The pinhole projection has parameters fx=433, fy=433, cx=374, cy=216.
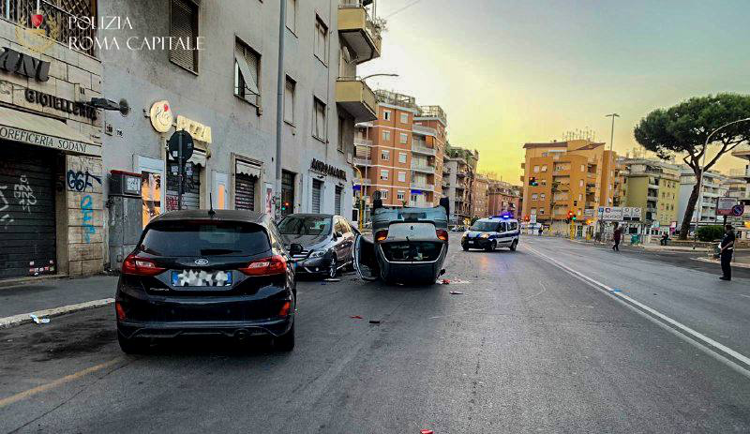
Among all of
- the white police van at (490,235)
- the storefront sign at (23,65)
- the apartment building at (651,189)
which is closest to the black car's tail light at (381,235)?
the storefront sign at (23,65)

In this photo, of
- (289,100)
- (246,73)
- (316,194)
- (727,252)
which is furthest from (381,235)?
(316,194)

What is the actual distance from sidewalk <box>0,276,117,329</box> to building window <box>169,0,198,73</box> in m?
6.41

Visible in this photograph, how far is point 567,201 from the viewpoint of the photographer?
92.1 meters

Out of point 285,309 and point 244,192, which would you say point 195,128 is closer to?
point 244,192

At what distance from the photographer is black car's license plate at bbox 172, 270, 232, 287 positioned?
14.0 ft

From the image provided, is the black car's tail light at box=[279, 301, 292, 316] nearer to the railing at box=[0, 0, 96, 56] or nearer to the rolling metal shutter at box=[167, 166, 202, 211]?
the railing at box=[0, 0, 96, 56]

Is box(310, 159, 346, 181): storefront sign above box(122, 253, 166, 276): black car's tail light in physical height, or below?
above

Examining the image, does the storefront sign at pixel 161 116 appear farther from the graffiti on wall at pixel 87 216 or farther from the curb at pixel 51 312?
the curb at pixel 51 312

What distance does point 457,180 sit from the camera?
105 m

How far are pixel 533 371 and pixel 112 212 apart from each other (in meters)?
9.41

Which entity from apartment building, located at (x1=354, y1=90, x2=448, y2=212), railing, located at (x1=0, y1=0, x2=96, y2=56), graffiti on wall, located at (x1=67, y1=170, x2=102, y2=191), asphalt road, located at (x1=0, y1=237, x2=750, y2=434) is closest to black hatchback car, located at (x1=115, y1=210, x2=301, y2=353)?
asphalt road, located at (x1=0, y1=237, x2=750, y2=434)

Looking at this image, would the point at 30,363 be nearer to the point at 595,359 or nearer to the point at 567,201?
the point at 595,359

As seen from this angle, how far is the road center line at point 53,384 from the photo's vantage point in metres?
3.43

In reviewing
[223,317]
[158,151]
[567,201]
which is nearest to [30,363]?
[223,317]
